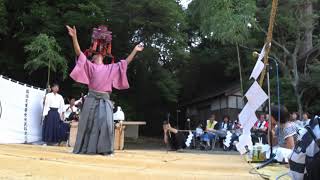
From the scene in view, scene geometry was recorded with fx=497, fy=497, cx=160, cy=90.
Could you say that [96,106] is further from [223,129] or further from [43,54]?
[223,129]

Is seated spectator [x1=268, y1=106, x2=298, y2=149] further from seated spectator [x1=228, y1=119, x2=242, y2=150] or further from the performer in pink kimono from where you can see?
seated spectator [x1=228, y1=119, x2=242, y2=150]

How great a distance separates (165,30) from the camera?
57.1 feet

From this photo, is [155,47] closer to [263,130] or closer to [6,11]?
[6,11]

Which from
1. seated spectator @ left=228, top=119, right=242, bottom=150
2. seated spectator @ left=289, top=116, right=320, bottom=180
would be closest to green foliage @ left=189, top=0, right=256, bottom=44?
seated spectator @ left=228, top=119, right=242, bottom=150

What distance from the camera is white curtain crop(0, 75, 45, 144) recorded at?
9.25 metres

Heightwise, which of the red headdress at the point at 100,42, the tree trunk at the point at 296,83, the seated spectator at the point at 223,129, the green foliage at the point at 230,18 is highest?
the green foliage at the point at 230,18

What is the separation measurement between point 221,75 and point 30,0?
11.2 metres

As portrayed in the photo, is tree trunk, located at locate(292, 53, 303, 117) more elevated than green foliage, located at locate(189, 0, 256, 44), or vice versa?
green foliage, located at locate(189, 0, 256, 44)

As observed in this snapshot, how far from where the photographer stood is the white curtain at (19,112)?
925 cm

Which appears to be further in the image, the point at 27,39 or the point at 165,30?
the point at 165,30

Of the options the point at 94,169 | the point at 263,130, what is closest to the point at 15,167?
the point at 94,169

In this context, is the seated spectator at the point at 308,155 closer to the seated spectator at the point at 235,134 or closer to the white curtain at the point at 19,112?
the white curtain at the point at 19,112

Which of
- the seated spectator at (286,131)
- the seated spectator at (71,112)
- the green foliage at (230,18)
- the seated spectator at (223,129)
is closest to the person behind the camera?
the seated spectator at (286,131)

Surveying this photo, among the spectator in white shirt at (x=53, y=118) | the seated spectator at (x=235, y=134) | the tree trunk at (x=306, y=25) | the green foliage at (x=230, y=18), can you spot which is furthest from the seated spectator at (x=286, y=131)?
the tree trunk at (x=306, y=25)
